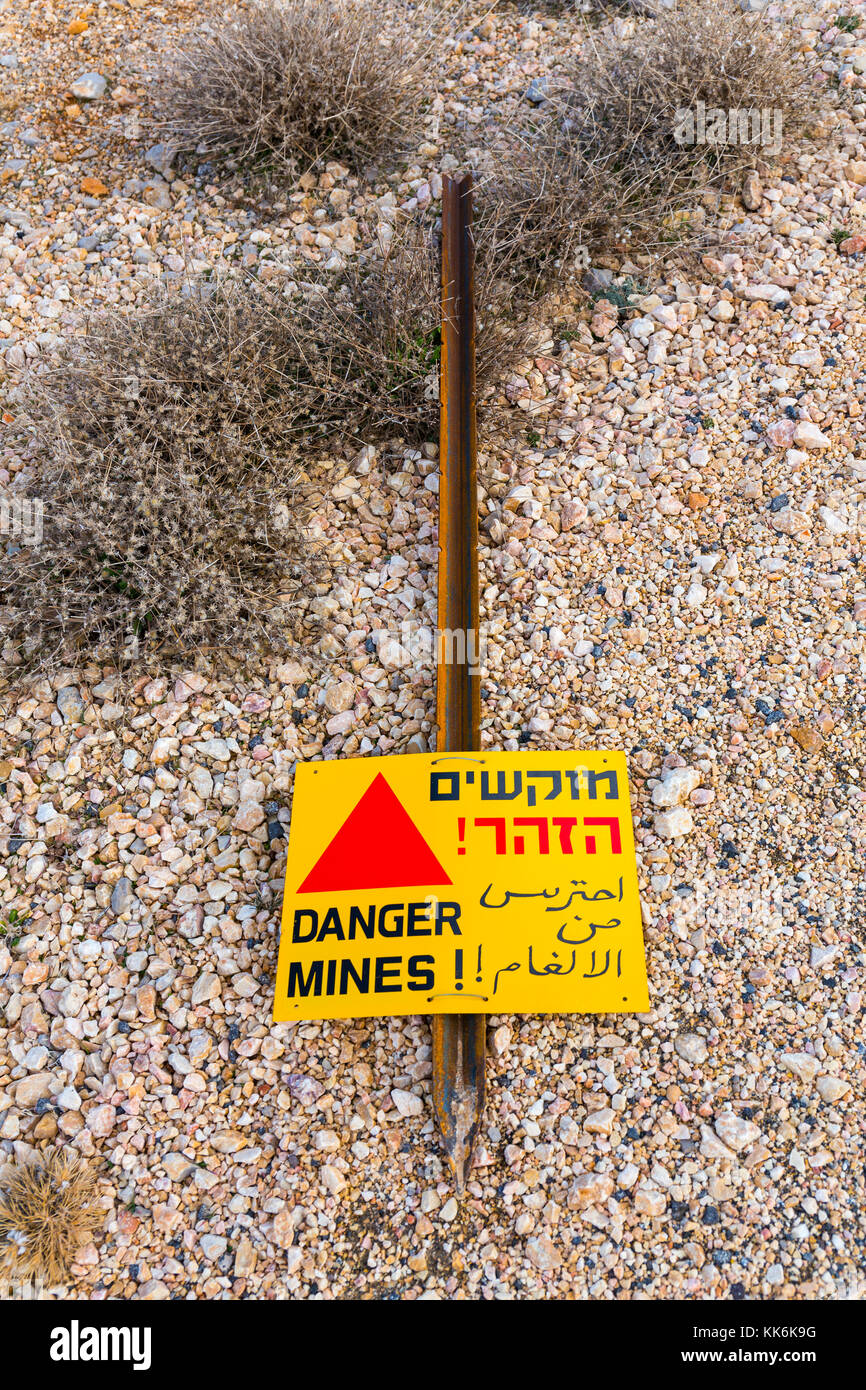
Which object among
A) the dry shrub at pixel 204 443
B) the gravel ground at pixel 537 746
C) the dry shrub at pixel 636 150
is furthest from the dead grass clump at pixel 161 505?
the dry shrub at pixel 636 150

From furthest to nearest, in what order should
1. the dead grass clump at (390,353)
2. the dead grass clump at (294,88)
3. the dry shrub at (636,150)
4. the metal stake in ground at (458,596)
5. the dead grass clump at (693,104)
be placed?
the dead grass clump at (294,88)
the dead grass clump at (693,104)
the dry shrub at (636,150)
the dead grass clump at (390,353)
the metal stake in ground at (458,596)

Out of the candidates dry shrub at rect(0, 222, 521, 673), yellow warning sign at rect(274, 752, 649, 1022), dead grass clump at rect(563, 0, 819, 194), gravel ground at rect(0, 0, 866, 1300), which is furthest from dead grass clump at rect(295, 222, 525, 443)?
yellow warning sign at rect(274, 752, 649, 1022)

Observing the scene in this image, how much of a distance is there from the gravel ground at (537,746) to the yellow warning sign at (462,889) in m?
0.09

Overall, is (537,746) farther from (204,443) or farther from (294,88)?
(294,88)

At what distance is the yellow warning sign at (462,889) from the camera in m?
2.25

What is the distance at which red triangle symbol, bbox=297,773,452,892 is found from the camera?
93.4 inches

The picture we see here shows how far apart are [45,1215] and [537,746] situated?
1571mm

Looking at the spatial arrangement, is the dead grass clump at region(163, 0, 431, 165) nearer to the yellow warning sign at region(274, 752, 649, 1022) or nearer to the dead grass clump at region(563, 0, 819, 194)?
the dead grass clump at region(563, 0, 819, 194)

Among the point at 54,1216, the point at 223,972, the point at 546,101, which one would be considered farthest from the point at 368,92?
the point at 54,1216

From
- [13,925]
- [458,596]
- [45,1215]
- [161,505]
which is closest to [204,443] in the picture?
[161,505]

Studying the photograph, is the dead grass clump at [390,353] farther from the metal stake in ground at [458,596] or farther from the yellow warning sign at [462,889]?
the yellow warning sign at [462,889]

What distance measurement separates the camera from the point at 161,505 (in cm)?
271

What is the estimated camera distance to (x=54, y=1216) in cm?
203

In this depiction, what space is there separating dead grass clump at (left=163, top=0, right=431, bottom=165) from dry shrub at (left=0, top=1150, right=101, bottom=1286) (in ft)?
11.4
